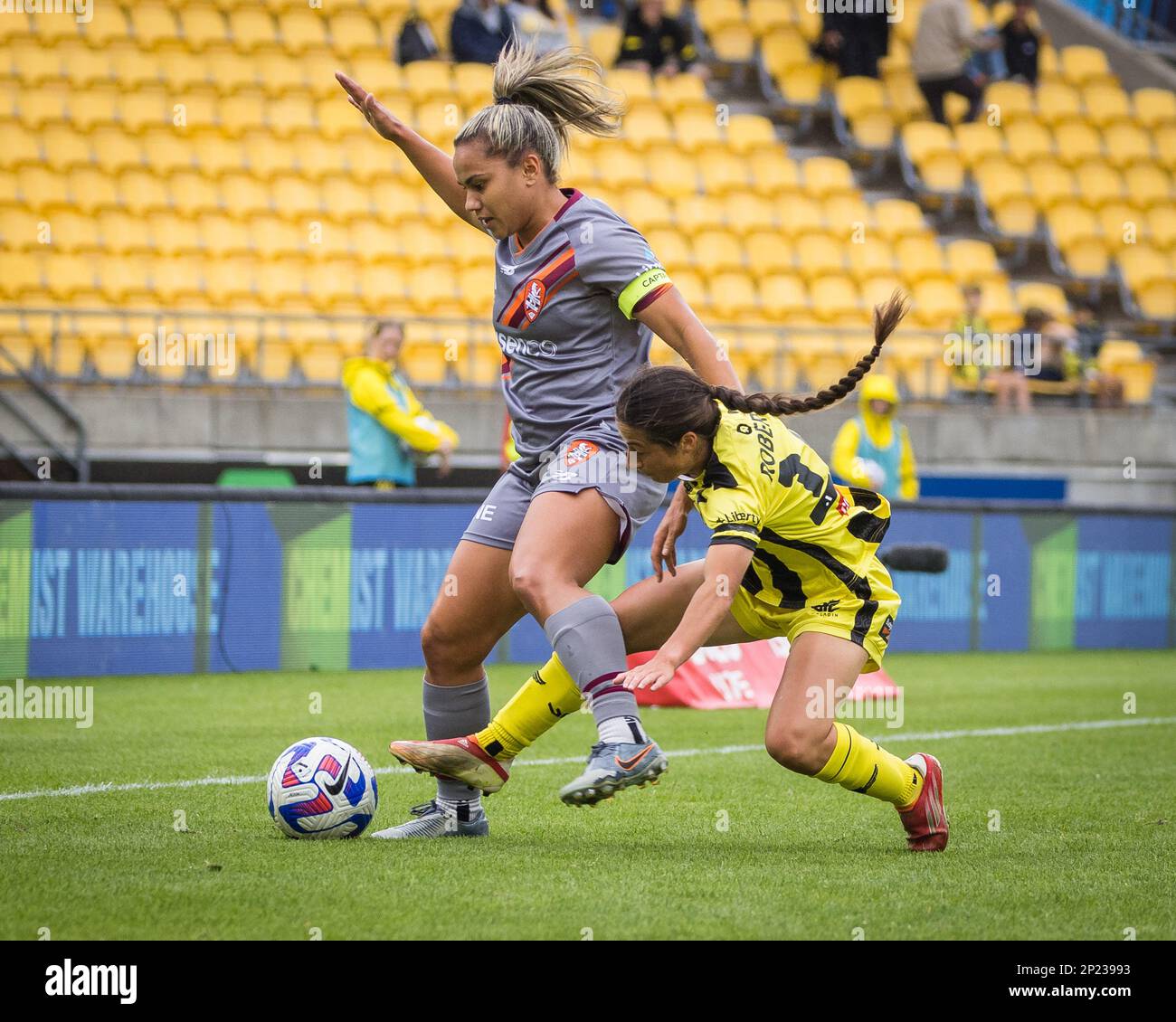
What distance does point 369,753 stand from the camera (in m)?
7.36

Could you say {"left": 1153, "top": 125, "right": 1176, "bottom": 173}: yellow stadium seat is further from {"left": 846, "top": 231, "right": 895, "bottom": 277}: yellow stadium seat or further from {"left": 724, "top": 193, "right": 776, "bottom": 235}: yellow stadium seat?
{"left": 724, "top": 193, "right": 776, "bottom": 235}: yellow stadium seat

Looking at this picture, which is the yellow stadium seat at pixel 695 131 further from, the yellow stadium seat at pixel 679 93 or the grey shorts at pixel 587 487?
the grey shorts at pixel 587 487

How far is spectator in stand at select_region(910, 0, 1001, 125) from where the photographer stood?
64.0 ft

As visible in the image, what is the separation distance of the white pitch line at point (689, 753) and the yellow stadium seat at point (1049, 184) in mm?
11286

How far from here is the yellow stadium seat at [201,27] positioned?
17.6m

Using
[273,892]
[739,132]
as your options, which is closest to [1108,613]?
[739,132]

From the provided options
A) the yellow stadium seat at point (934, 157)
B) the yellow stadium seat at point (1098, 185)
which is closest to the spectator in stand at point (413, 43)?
the yellow stadium seat at point (934, 157)

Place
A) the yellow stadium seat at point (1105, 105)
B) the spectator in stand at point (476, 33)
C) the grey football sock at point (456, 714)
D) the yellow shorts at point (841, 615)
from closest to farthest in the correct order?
the yellow shorts at point (841, 615), the grey football sock at point (456, 714), the spectator in stand at point (476, 33), the yellow stadium seat at point (1105, 105)

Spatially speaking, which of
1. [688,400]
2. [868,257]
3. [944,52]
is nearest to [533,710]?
[688,400]

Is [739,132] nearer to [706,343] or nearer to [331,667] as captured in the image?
[331,667]

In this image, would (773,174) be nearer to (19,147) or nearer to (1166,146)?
(1166,146)

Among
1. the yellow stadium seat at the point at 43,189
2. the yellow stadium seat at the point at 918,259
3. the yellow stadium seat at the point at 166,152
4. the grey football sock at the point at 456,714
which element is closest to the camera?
the grey football sock at the point at 456,714
